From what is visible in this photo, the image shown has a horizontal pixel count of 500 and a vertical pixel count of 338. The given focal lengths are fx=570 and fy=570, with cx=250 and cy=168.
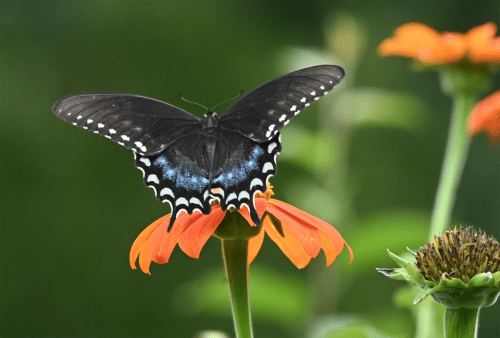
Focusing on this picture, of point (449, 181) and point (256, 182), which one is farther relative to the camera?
point (449, 181)

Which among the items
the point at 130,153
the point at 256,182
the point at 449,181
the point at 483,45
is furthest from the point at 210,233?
the point at 130,153

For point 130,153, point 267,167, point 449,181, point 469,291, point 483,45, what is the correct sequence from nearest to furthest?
point 469,291 → point 267,167 → point 449,181 → point 483,45 → point 130,153

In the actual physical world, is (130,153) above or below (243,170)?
above

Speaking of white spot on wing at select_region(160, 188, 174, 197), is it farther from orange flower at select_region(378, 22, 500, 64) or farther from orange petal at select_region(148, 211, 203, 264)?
orange flower at select_region(378, 22, 500, 64)

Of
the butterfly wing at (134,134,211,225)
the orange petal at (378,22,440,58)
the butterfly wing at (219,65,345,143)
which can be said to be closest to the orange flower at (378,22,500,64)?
the orange petal at (378,22,440,58)

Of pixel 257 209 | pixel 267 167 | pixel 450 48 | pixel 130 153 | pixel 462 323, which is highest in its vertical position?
pixel 130 153

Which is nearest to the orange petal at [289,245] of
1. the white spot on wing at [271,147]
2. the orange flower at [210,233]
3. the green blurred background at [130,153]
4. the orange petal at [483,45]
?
the orange flower at [210,233]

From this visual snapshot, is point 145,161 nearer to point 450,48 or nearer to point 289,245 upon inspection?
point 289,245

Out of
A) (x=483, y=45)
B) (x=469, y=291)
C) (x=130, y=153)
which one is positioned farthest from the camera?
(x=130, y=153)
